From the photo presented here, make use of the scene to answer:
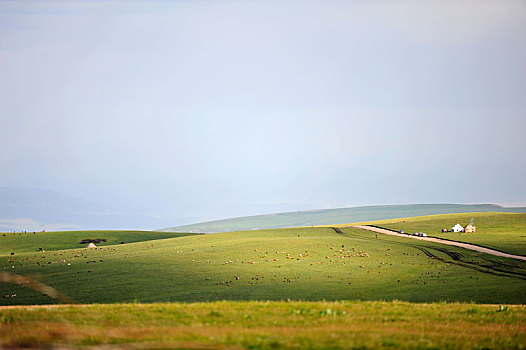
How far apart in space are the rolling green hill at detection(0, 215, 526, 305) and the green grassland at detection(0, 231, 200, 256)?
1842 centimetres

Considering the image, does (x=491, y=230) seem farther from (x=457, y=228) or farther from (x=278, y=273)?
(x=278, y=273)

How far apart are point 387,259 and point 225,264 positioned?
15301 mm

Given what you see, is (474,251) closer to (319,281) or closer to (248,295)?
(319,281)

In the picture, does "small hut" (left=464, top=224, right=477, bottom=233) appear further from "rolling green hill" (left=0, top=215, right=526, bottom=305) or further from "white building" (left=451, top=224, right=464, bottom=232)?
"rolling green hill" (left=0, top=215, right=526, bottom=305)

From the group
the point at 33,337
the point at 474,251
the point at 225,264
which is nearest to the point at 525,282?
the point at 474,251

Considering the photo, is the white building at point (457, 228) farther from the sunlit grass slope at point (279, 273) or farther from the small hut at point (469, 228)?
the sunlit grass slope at point (279, 273)

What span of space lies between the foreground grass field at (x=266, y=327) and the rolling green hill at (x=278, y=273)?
11808 millimetres

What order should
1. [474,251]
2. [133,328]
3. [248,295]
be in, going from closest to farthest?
[133,328] < [248,295] < [474,251]

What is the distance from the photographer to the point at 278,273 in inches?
1452

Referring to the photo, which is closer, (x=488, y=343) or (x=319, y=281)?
(x=488, y=343)

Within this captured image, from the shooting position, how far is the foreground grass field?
10.8 m

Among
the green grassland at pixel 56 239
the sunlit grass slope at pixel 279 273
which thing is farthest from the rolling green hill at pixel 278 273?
the green grassland at pixel 56 239

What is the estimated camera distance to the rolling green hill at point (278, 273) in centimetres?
2877

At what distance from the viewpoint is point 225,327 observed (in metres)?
12.7
